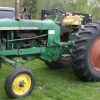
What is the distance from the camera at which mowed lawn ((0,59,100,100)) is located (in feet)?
13.0

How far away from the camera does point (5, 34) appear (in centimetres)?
437

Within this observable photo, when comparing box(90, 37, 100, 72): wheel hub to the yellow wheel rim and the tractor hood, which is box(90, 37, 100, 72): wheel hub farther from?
the yellow wheel rim

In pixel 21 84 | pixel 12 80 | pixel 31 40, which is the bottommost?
pixel 21 84

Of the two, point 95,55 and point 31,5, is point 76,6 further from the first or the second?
point 95,55

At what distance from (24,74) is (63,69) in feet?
7.48

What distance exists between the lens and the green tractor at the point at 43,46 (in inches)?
156

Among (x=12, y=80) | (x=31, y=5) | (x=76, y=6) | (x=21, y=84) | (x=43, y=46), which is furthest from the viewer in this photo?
(x=76, y=6)

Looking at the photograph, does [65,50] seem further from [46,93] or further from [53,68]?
[46,93]

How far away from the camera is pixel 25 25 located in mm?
4402

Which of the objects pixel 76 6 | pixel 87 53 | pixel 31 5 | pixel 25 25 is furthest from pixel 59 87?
pixel 76 6

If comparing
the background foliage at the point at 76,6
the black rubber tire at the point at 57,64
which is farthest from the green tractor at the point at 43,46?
the background foliage at the point at 76,6

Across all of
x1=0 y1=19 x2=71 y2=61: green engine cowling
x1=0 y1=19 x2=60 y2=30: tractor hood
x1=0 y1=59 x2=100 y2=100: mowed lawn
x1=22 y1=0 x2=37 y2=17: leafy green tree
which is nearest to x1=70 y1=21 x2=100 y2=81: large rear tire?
x1=0 y1=59 x2=100 y2=100: mowed lawn

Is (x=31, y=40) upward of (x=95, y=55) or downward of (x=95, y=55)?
upward

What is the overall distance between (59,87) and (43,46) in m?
0.98
